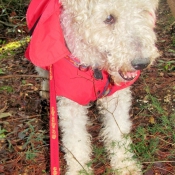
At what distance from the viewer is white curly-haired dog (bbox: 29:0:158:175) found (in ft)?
8.00

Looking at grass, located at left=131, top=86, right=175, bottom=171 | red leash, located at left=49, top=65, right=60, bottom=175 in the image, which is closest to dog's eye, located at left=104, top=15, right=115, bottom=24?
red leash, located at left=49, top=65, right=60, bottom=175

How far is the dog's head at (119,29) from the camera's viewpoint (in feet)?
7.93

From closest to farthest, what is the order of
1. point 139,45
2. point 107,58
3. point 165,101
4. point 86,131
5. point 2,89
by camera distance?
point 139,45 → point 107,58 → point 86,131 → point 165,101 → point 2,89

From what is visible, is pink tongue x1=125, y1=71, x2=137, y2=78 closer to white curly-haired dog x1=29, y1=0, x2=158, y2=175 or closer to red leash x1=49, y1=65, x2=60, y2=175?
white curly-haired dog x1=29, y1=0, x2=158, y2=175

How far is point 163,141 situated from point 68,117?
34.6 inches

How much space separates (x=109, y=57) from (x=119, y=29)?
0.22 metres

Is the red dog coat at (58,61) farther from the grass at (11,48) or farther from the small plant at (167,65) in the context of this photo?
the grass at (11,48)

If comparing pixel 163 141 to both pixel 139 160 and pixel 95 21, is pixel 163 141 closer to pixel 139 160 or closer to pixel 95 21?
pixel 139 160

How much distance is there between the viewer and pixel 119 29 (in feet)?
8.09

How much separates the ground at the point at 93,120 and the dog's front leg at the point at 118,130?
0.08 m

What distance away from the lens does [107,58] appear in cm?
258

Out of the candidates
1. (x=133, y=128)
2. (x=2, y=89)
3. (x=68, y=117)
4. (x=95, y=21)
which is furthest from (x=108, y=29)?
(x=2, y=89)

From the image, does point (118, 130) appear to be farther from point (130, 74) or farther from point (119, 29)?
point (119, 29)

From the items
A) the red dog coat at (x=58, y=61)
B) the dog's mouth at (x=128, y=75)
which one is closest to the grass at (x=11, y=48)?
the red dog coat at (x=58, y=61)
